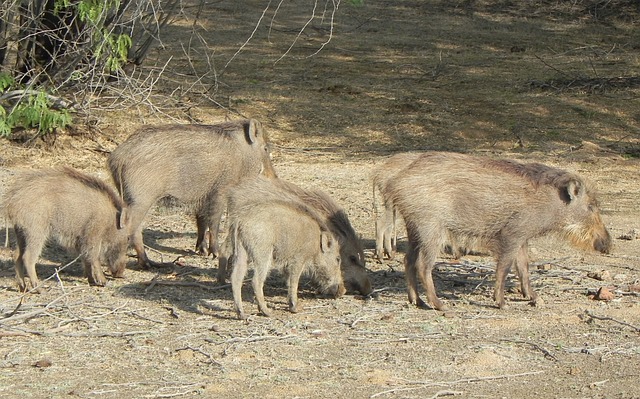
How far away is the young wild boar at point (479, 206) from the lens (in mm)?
7066

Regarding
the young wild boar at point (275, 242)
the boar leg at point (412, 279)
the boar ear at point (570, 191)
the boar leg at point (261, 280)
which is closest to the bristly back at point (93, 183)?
the young wild boar at point (275, 242)

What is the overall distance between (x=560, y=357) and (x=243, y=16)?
1454cm

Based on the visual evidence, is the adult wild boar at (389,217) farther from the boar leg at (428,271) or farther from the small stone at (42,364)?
the small stone at (42,364)

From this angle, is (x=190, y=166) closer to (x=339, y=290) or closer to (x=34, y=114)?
(x=339, y=290)

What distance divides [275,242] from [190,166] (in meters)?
1.80

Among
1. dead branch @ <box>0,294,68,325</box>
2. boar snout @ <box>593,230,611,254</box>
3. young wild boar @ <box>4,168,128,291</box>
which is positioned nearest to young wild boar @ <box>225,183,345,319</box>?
young wild boar @ <box>4,168,128,291</box>

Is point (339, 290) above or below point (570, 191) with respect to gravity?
below

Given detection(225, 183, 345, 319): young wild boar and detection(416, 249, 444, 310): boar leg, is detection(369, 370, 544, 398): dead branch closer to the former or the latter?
detection(416, 249, 444, 310): boar leg

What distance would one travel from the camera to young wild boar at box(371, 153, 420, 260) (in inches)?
296

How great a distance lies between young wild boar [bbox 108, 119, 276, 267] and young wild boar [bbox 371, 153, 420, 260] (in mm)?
1083

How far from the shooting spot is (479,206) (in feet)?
23.4

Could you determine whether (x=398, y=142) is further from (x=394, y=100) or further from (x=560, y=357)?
(x=560, y=357)

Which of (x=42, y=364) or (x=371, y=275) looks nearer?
(x=42, y=364)

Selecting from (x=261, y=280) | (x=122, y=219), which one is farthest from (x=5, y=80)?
(x=261, y=280)
